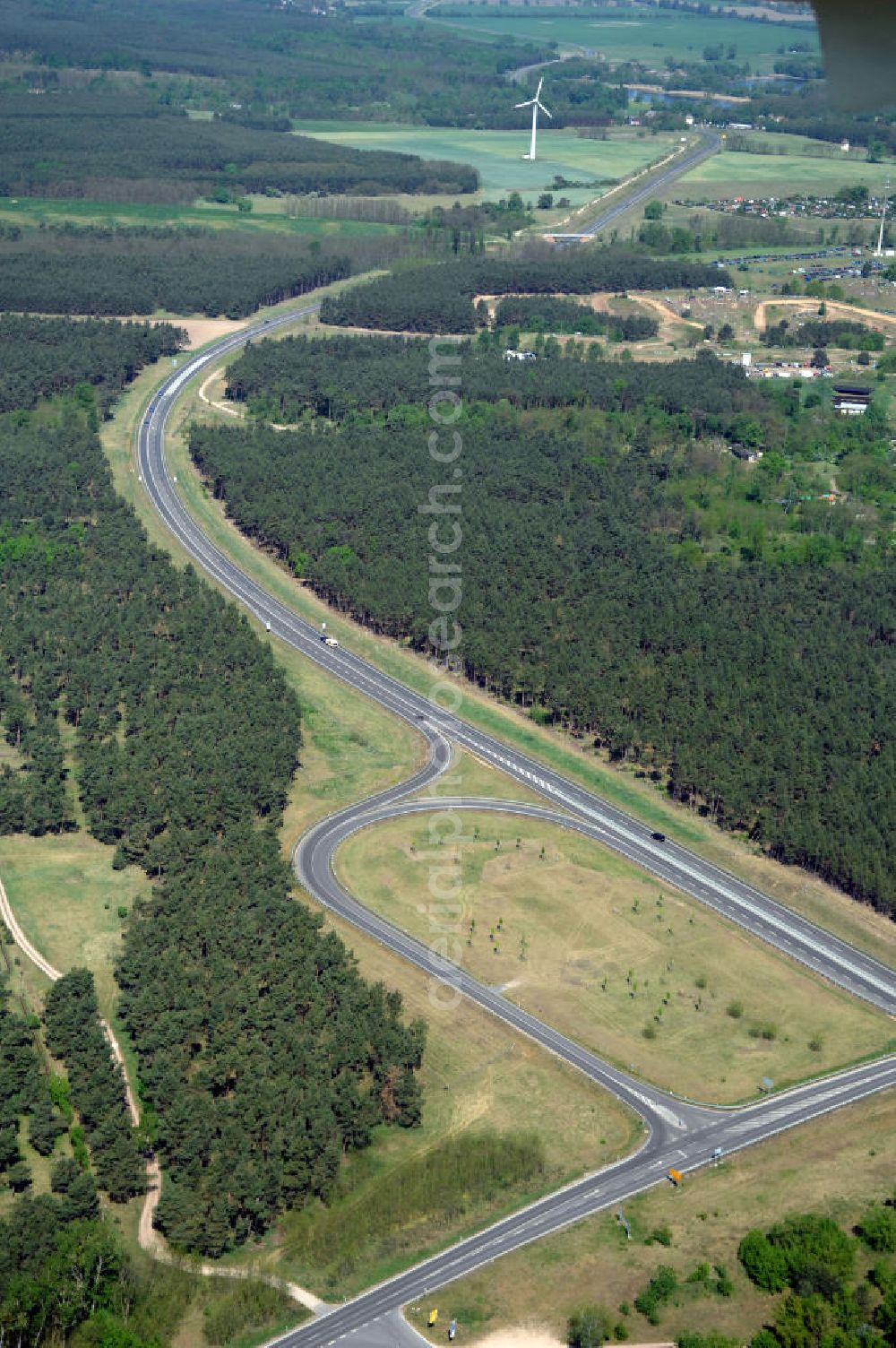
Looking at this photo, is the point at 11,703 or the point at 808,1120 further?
the point at 11,703

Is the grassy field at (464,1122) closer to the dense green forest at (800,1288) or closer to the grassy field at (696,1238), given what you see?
the grassy field at (696,1238)

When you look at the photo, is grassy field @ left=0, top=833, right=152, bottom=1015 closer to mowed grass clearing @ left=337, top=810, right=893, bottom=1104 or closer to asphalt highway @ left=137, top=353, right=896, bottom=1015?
mowed grass clearing @ left=337, top=810, right=893, bottom=1104

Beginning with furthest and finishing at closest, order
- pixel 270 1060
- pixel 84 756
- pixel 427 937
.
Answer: pixel 84 756 → pixel 427 937 → pixel 270 1060

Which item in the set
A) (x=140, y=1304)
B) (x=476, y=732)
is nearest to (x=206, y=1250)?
(x=140, y=1304)

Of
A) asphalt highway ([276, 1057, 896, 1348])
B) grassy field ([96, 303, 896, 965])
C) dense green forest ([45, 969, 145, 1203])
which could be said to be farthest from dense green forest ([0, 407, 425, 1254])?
grassy field ([96, 303, 896, 965])

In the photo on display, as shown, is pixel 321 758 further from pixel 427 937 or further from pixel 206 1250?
pixel 206 1250

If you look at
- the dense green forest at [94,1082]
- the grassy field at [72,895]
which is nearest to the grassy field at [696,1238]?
the dense green forest at [94,1082]
